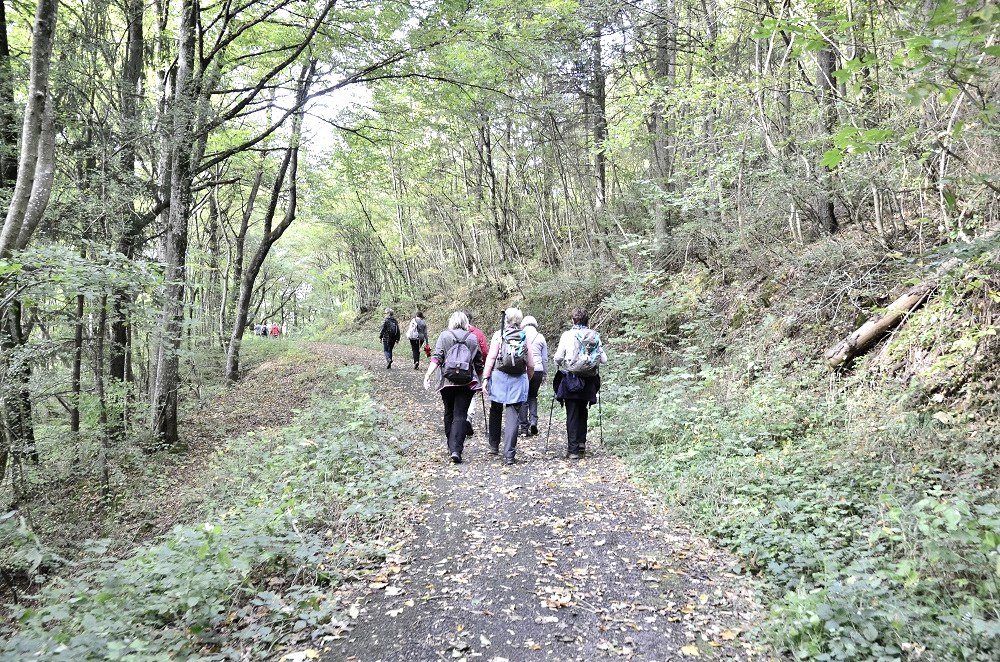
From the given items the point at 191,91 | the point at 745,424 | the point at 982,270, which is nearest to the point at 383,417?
the point at 745,424

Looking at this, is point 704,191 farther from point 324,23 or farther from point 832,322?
point 324,23

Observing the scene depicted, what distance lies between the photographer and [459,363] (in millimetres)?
7082

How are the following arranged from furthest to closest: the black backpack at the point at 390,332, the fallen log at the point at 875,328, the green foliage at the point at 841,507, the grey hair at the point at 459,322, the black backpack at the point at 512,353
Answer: the black backpack at the point at 390,332
the grey hair at the point at 459,322
the black backpack at the point at 512,353
the fallen log at the point at 875,328
the green foliage at the point at 841,507

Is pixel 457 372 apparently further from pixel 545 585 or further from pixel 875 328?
pixel 875 328

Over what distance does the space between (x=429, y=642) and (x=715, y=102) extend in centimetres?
845

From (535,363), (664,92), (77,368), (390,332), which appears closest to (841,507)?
(535,363)

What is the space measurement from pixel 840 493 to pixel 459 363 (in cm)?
438

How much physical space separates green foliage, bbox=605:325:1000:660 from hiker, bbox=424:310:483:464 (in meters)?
2.33

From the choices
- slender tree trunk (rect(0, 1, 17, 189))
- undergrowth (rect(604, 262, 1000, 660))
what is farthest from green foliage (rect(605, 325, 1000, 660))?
slender tree trunk (rect(0, 1, 17, 189))

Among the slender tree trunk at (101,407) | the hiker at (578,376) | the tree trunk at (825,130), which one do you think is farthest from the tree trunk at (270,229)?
the tree trunk at (825,130)

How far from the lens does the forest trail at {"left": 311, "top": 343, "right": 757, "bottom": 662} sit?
3.35 m

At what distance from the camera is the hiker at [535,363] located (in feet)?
26.0

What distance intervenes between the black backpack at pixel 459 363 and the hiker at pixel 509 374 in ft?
0.94

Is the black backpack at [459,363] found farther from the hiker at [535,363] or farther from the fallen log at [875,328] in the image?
the fallen log at [875,328]
